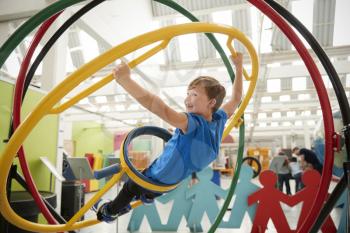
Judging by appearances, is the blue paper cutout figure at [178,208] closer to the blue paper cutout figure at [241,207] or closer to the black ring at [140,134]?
the blue paper cutout figure at [241,207]

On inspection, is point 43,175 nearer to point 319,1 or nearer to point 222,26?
point 222,26

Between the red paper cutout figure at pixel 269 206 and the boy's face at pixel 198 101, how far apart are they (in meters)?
2.36

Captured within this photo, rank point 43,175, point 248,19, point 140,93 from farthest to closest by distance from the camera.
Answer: point 248,19, point 43,175, point 140,93

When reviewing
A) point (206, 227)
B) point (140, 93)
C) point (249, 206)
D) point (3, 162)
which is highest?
point (140, 93)

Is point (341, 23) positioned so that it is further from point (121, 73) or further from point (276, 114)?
point (276, 114)

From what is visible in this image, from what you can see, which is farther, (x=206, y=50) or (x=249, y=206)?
(x=206, y=50)

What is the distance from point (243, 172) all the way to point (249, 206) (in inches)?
17.9

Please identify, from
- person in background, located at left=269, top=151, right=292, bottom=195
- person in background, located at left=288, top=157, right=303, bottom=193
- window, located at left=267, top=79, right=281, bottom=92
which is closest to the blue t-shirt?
person in background, located at left=269, top=151, right=292, bottom=195

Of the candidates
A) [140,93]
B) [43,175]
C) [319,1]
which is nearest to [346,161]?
[140,93]

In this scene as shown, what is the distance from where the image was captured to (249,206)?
3729 millimetres

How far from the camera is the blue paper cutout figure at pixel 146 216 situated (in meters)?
3.98

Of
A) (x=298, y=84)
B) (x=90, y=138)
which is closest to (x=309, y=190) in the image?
(x=298, y=84)

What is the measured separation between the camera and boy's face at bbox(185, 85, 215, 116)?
64.4 inches

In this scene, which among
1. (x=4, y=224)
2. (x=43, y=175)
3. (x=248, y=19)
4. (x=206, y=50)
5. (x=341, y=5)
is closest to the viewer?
(x=4, y=224)
